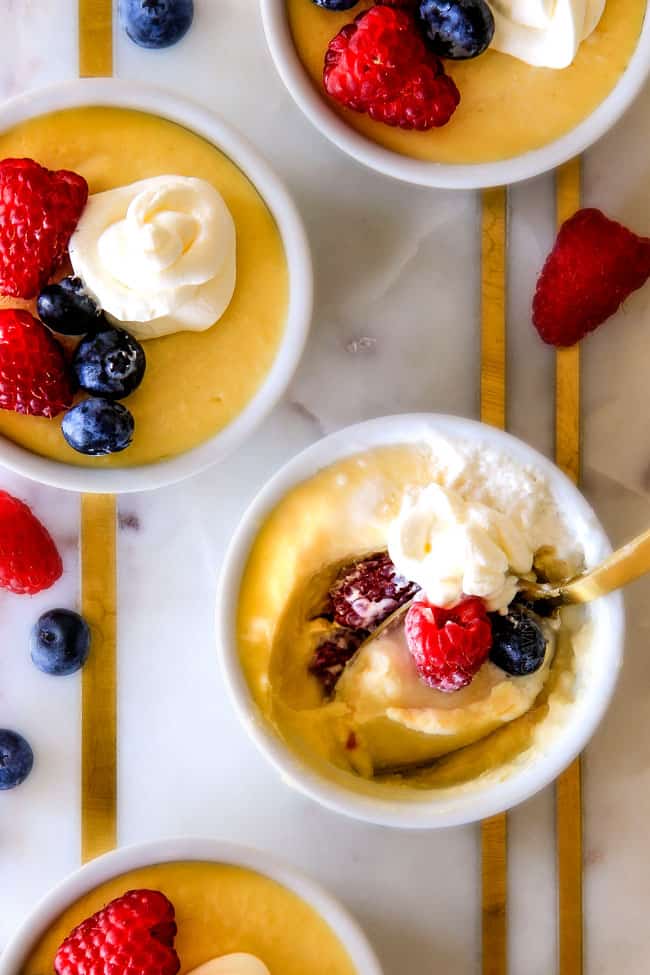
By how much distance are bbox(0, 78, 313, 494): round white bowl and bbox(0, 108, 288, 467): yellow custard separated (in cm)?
1

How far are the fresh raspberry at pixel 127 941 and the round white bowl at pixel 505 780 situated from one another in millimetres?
234

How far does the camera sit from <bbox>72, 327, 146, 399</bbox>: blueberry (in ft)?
4.70

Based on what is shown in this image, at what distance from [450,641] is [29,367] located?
0.60m

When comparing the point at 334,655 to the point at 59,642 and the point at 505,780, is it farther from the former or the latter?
the point at 59,642

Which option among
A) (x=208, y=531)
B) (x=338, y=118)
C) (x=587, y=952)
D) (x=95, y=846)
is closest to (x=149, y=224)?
(x=338, y=118)

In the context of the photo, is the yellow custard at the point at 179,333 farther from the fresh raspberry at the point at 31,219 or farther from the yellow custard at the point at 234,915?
the yellow custard at the point at 234,915

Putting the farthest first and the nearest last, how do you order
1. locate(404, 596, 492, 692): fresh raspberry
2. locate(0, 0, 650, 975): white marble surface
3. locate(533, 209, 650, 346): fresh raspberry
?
locate(0, 0, 650, 975): white marble surface < locate(533, 209, 650, 346): fresh raspberry < locate(404, 596, 492, 692): fresh raspberry

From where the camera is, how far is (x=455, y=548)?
1424 mm

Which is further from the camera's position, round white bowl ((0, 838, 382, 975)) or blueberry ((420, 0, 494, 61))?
round white bowl ((0, 838, 382, 975))

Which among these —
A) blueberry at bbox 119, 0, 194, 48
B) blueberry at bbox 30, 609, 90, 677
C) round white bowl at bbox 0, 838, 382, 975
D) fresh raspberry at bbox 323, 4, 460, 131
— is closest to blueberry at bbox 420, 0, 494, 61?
fresh raspberry at bbox 323, 4, 460, 131

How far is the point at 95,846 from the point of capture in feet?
5.72

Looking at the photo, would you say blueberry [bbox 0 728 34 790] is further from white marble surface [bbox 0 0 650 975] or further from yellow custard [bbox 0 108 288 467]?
yellow custard [bbox 0 108 288 467]

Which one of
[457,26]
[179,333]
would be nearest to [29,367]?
[179,333]

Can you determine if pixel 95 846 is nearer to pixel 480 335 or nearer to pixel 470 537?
pixel 470 537
